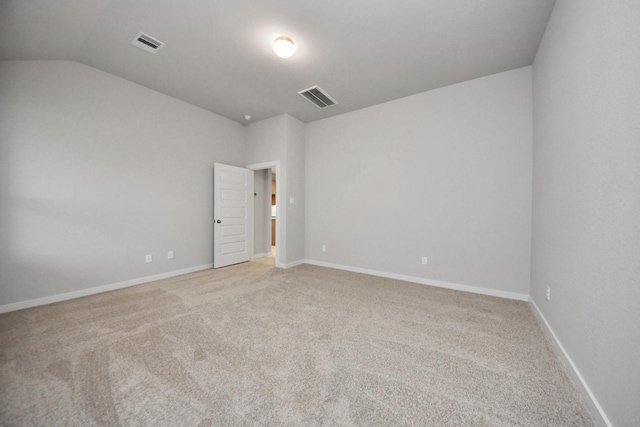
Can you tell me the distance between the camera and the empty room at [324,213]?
50.3 inches

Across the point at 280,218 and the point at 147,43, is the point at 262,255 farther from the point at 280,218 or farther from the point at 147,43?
the point at 147,43

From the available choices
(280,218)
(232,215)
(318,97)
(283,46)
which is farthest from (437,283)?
A: (232,215)

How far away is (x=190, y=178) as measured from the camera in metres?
4.11

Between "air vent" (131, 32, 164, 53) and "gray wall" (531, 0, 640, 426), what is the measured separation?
3780 millimetres

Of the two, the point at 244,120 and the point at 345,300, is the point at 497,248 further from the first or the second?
the point at 244,120

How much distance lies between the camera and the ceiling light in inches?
96.1

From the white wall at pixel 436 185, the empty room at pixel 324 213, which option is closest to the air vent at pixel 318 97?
the empty room at pixel 324 213

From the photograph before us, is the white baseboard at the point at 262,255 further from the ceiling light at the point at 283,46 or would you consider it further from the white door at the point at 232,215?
the ceiling light at the point at 283,46

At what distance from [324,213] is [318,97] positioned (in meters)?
2.15

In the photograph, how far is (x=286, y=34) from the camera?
244 cm

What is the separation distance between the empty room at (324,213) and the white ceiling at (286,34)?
0.03 metres

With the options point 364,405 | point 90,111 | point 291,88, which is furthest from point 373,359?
point 90,111

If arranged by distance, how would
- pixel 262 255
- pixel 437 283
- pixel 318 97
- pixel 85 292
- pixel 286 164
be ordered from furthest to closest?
pixel 262 255, pixel 286 164, pixel 318 97, pixel 437 283, pixel 85 292

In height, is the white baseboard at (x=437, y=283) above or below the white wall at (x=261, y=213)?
below
